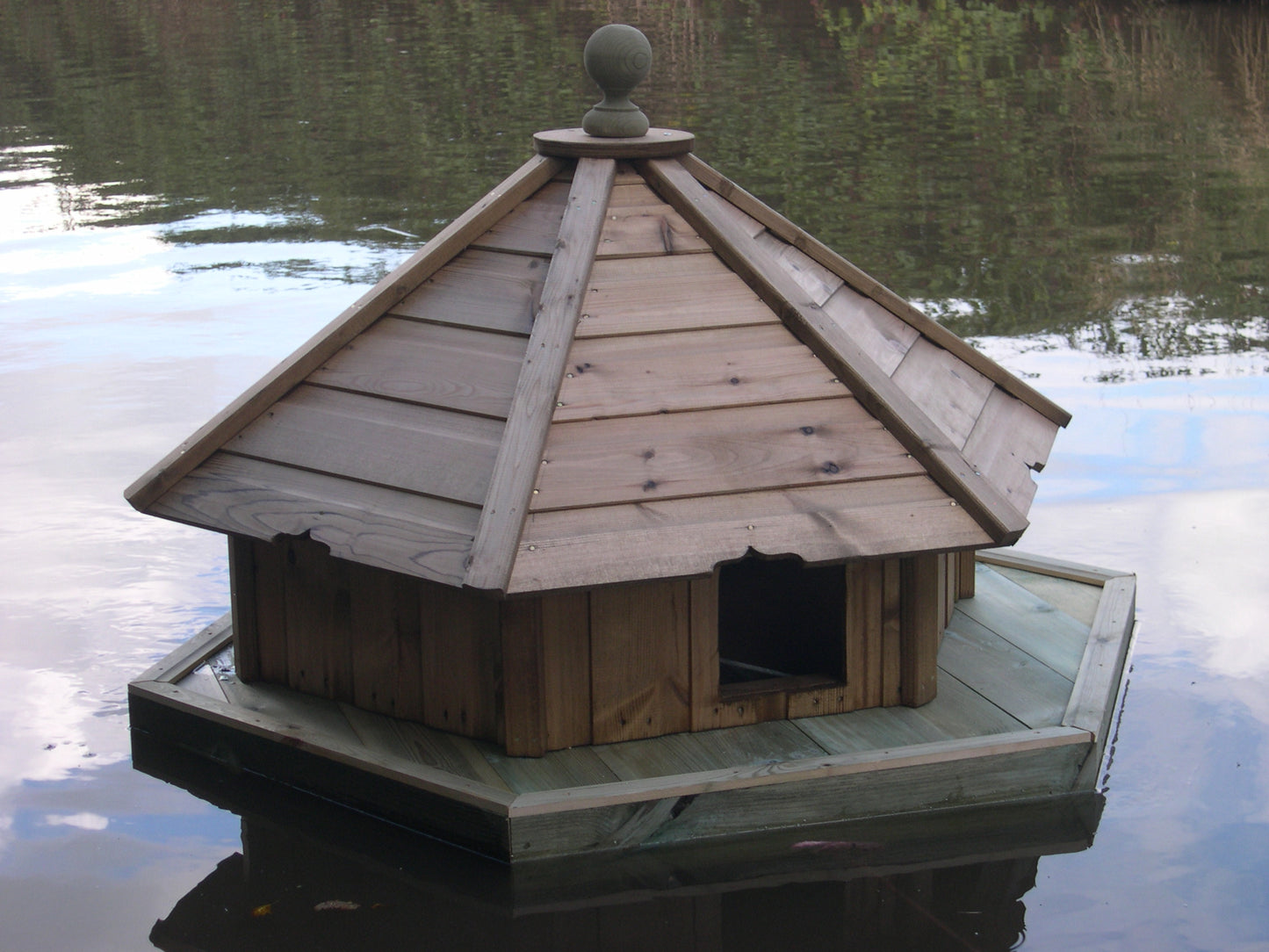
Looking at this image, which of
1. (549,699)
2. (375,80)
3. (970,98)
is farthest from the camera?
(375,80)

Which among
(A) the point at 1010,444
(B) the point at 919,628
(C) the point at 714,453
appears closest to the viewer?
(C) the point at 714,453

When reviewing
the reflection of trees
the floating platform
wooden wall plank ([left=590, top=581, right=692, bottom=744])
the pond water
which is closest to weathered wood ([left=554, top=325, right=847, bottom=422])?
→ wooden wall plank ([left=590, top=581, right=692, bottom=744])

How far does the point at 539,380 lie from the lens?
10.7 feet

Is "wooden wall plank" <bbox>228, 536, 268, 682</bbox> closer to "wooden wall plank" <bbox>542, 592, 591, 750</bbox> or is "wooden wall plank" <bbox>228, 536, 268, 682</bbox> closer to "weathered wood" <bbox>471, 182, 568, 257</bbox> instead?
"wooden wall plank" <bbox>542, 592, 591, 750</bbox>

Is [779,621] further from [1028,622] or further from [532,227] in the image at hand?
Result: [532,227]

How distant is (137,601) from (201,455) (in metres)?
1.68

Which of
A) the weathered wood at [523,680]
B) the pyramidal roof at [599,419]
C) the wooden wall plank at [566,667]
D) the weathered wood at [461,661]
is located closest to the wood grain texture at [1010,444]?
the pyramidal roof at [599,419]

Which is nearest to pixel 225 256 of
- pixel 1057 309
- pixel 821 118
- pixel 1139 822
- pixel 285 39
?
pixel 1057 309

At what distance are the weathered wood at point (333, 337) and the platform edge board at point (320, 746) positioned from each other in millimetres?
579

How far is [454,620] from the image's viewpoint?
3408 mm

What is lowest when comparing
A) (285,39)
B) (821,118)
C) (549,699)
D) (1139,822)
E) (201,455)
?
(1139,822)

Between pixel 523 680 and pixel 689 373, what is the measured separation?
31.1 inches

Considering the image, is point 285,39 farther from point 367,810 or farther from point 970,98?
point 367,810

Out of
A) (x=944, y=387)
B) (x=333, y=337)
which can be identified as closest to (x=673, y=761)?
(x=944, y=387)
